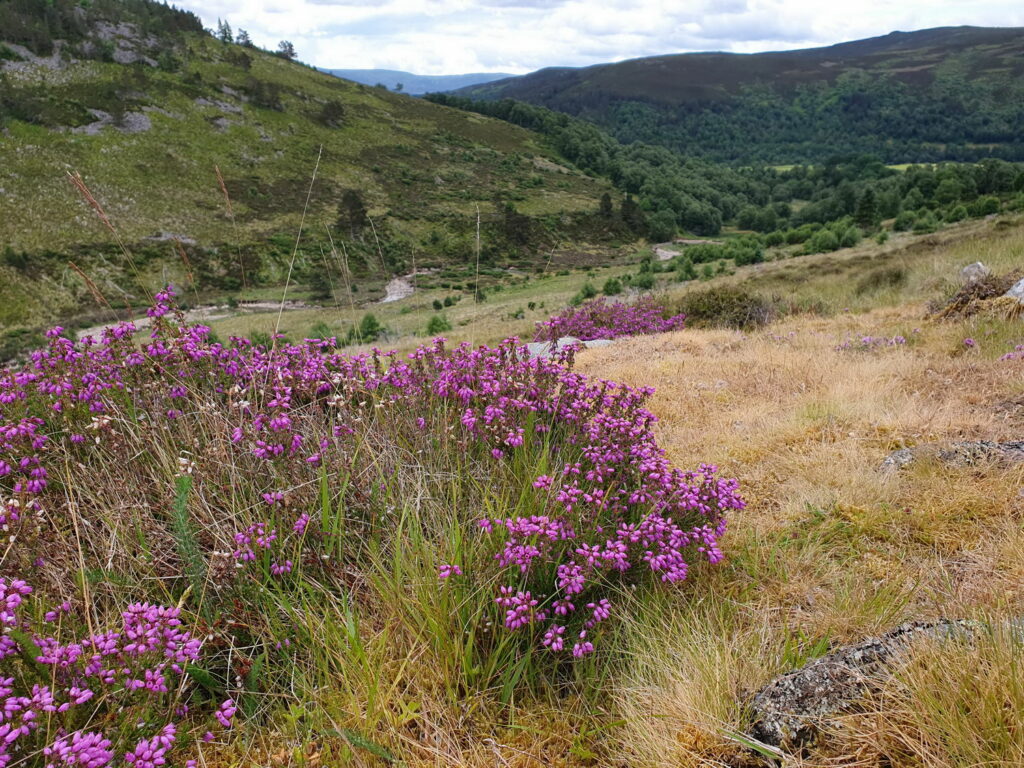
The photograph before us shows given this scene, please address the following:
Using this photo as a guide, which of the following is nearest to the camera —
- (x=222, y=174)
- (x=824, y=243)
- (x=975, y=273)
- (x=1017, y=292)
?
(x=1017, y=292)

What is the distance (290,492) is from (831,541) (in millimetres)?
2636

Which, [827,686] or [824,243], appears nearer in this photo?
[827,686]

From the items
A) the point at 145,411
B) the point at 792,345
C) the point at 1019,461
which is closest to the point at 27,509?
the point at 145,411

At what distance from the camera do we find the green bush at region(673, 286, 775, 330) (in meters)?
11.0

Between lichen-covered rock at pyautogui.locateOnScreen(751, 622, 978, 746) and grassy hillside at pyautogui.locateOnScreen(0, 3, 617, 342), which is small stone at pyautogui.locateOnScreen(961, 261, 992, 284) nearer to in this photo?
lichen-covered rock at pyautogui.locateOnScreen(751, 622, 978, 746)

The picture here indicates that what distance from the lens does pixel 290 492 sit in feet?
8.00

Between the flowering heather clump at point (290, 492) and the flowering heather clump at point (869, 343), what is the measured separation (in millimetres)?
5022

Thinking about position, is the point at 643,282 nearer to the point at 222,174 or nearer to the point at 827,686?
the point at 827,686

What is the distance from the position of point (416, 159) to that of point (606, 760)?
105 m

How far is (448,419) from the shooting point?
10.1ft

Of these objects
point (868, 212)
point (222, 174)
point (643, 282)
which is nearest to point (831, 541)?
point (643, 282)

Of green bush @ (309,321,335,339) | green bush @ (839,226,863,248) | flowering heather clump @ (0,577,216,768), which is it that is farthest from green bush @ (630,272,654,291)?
flowering heather clump @ (0,577,216,768)

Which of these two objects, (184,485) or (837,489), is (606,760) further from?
(837,489)

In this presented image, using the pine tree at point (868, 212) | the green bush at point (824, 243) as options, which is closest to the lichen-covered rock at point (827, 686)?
the green bush at point (824, 243)
